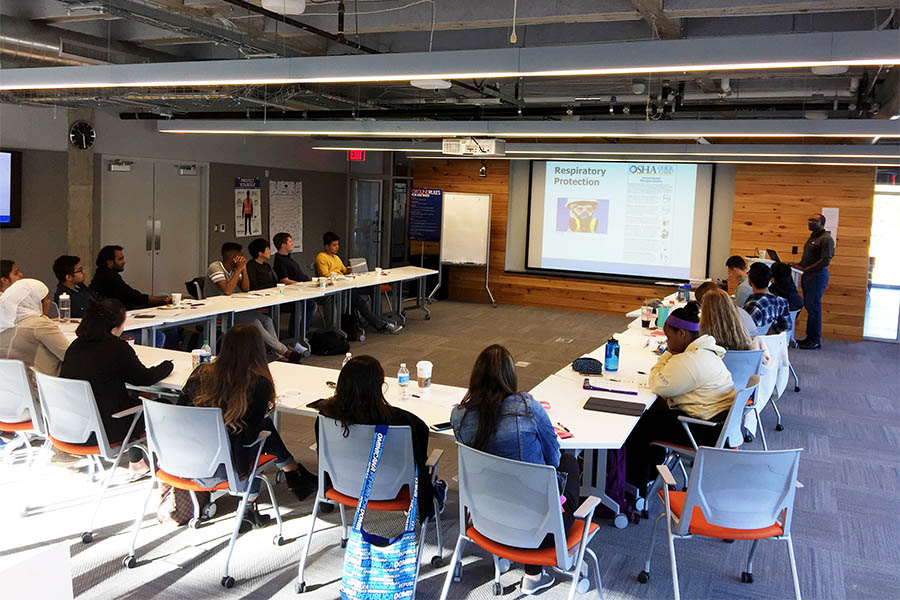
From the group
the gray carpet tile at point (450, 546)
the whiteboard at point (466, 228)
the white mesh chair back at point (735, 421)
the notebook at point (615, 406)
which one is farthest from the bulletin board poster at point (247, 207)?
the white mesh chair back at point (735, 421)

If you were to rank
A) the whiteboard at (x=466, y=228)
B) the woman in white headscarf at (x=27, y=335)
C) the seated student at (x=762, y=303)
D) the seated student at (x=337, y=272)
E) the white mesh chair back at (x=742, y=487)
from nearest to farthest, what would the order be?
the white mesh chair back at (x=742, y=487) → the woman in white headscarf at (x=27, y=335) → the seated student at (x=762, y=303) → the seated student at (x=337, y=272) → the whiteboard at (x=466, y=228)

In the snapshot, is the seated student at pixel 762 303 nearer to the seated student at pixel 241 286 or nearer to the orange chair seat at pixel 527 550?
the orange chair seat at pixel 527 550

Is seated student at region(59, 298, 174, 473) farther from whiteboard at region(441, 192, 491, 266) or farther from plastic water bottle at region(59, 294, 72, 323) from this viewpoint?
whiteboard at region(441, 192, 491, 266)

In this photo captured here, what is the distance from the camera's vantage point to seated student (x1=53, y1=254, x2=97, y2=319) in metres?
6.57

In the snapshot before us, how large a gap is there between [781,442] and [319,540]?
392cm

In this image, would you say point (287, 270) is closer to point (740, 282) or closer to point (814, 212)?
point (740, 282)

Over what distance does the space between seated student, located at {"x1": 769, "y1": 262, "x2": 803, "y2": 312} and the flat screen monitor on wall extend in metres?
8.16

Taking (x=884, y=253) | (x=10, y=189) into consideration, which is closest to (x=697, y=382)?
(x=10, y=189)

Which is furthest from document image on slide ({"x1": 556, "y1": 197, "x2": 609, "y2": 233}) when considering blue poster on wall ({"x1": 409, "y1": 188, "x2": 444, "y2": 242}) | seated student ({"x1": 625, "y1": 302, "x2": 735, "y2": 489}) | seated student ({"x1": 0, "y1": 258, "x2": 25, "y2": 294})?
seated student ({"x1": 0, "y1": 258, "x2": 25, "y2": 294})

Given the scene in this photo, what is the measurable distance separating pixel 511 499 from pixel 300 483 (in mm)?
1830

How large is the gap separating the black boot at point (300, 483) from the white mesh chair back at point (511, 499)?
1.57m

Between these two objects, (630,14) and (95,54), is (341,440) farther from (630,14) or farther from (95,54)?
(95,54)

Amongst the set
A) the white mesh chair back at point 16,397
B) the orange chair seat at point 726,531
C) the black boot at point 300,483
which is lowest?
the black boot at point 300,483

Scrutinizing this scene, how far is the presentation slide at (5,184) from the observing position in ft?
27.7
